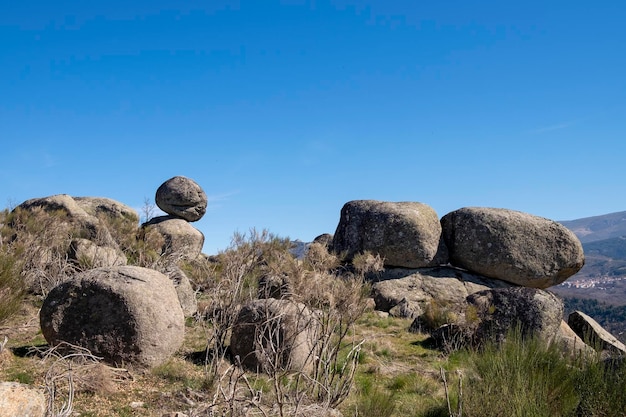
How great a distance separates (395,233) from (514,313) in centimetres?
717

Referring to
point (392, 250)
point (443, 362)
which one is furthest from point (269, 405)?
point (392, 250)

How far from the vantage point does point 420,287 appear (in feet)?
52.9

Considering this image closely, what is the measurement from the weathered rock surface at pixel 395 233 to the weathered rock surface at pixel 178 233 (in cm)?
626

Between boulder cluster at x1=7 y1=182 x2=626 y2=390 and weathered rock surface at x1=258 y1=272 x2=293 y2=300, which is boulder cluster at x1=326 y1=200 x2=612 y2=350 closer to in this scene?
boulder cluster at x1=7 y1=182 x2=626 y2=390

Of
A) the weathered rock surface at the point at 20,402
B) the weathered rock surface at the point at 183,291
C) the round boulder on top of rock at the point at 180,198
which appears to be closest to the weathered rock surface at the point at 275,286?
the weathered rock surface at the point at 183,291

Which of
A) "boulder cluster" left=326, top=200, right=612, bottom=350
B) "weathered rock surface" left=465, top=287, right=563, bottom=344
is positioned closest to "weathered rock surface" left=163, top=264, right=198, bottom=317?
"weathered rock surface" left=465, top=287, right=563, bottom=344

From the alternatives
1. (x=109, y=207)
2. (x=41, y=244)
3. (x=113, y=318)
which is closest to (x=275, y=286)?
(x=41, y=244)

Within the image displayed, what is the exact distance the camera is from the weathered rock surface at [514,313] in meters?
9.86

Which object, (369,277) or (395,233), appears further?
(395,233)

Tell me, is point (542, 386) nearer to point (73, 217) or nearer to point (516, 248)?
point (516, 248)

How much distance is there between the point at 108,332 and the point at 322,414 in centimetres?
362

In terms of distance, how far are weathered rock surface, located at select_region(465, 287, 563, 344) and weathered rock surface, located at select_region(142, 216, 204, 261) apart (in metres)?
12.2

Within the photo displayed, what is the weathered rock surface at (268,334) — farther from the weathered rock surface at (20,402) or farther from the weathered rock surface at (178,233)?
the weathered rock surface at (178,233)

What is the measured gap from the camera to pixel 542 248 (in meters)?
16.9
